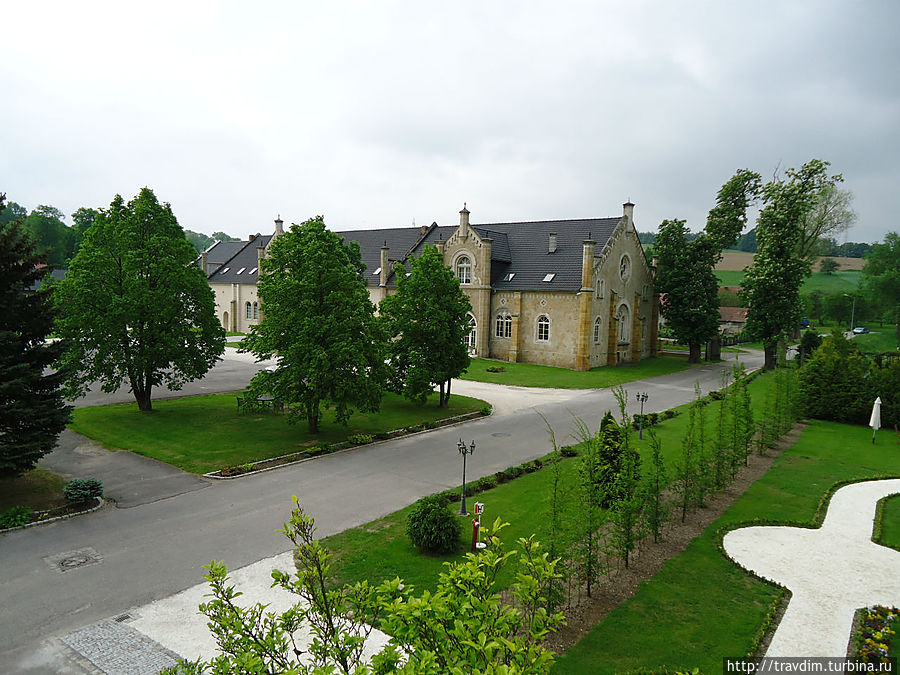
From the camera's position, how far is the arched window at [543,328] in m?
45.3

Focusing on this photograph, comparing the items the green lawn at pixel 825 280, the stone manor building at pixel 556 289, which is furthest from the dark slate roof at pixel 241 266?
the green lawn at pixel 825 280

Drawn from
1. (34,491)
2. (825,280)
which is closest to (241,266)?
(34,491)

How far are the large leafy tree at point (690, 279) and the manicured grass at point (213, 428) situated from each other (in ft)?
87.1

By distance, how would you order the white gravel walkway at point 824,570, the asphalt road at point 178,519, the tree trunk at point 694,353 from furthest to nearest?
the tree trunk at point 694,353
the asphalt road at point 178,519
the white gravel walkway at point 824,570

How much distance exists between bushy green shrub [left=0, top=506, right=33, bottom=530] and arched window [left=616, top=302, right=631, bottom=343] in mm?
42373

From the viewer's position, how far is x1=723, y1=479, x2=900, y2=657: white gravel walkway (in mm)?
10711

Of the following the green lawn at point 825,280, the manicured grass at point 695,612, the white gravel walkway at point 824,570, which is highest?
the green lawn at point 825,280

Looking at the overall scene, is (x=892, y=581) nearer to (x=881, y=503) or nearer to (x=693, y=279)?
(x=881, y=503)

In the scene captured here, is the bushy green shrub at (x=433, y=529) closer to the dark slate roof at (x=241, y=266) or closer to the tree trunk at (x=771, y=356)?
the tree trunk at (x=771, y=356)

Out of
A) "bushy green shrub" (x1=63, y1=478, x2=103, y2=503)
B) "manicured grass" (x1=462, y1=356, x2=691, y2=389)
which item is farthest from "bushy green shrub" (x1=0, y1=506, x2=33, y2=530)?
"manicured grass" (x1=462, y1=356, x2=691, y2=389)

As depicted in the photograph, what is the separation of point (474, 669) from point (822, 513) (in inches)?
685

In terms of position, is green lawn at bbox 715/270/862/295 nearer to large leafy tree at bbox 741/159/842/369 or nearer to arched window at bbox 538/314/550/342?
large leafy tree at bbox 741/159/842/369

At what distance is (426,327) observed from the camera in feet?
94.6

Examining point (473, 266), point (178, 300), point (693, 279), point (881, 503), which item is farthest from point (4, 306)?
point (693, 279)
